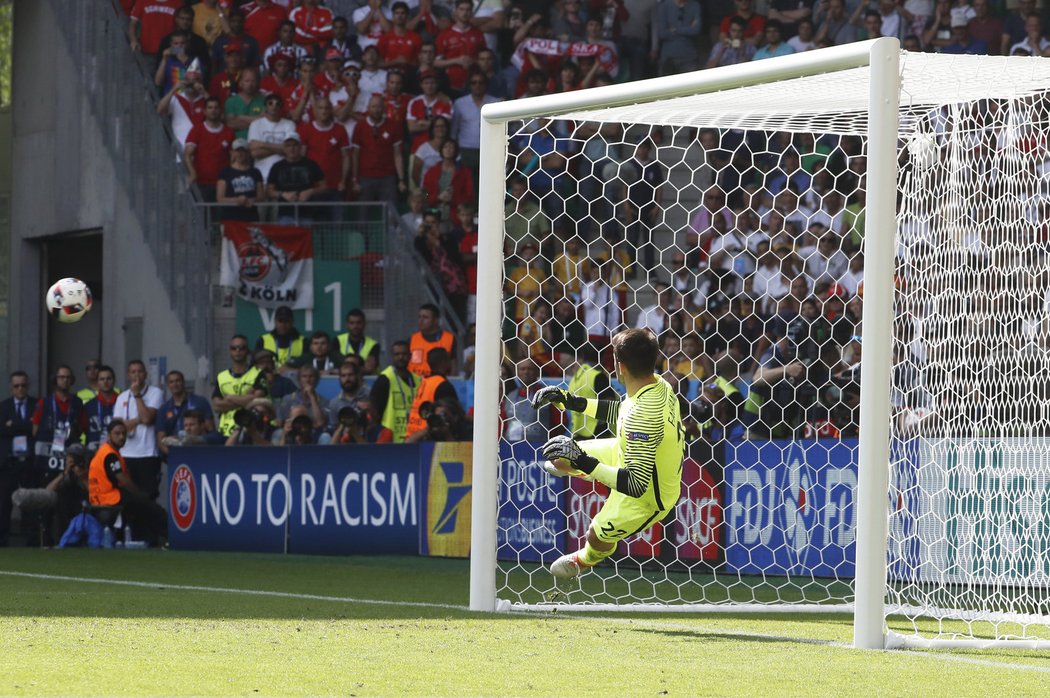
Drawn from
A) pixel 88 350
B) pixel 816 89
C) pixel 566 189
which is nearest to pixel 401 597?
pixel 816 89

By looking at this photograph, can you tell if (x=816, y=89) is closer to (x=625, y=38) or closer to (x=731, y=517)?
(x=731, y=517)

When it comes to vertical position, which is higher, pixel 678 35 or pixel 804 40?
pixel 678 35

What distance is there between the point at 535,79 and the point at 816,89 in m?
10.0

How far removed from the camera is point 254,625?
7969 millimetres

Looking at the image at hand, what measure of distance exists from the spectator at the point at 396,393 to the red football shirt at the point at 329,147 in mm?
3675

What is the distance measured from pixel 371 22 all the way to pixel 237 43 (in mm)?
1595

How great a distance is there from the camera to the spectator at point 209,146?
61.8 feet

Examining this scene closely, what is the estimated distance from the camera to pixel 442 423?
48.3ft

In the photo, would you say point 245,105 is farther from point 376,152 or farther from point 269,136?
point 376,152

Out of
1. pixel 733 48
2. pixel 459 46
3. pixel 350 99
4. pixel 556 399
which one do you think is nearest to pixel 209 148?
pixel 350 99

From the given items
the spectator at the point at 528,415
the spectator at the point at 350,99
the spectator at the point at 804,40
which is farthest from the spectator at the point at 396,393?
the spectator at the point at 804,40

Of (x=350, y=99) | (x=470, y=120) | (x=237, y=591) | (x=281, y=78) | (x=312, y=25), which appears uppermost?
(x=312, y=25)

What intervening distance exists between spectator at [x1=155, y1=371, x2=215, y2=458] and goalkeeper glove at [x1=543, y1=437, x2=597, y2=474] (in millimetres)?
9522

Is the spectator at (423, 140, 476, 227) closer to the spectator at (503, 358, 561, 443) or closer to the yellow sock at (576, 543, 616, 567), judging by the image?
the spectator at (503, 358, 561, 443)
